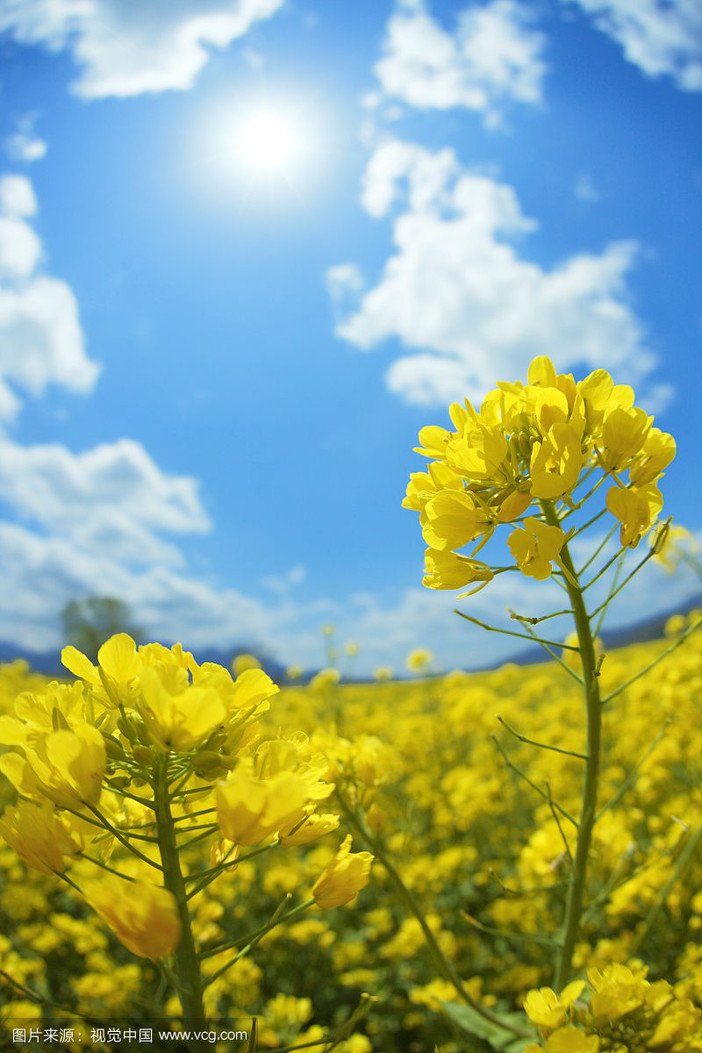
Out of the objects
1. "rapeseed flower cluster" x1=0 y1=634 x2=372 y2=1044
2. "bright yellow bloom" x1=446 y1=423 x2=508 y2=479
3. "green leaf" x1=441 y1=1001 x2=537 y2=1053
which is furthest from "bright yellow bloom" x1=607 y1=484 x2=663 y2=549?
"green leaf" x1=441 y1=1001 x2=537 y2=1053

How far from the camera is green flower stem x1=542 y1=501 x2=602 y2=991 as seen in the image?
51.7 inches

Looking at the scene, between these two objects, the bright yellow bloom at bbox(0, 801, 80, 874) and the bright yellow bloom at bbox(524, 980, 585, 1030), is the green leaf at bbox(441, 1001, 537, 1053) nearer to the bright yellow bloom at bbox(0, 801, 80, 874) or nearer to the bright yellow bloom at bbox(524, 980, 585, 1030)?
the bright yellow bloom at bbox(524, 980, 585, 1030)

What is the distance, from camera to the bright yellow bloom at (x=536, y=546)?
1.19m

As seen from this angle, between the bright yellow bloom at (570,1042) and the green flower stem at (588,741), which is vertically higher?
the green flower stem at (588,741)

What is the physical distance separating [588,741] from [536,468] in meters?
0.69

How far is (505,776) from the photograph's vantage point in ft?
18.7

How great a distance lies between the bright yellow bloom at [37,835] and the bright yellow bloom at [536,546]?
40.7 inches

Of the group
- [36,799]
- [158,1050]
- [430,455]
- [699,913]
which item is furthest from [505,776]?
[36,799]

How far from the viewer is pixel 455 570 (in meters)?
1.34

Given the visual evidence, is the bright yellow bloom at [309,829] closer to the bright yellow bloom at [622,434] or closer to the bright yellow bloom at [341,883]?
the bright yellow bloom at [341,883]

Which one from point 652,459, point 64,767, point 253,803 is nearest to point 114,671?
point 64,767

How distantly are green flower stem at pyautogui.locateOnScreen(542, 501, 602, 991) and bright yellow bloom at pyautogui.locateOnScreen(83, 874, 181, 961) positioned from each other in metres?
0.97

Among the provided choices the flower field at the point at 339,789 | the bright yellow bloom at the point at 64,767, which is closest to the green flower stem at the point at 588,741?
the flower field at the point at 339,789

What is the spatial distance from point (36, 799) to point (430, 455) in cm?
116
